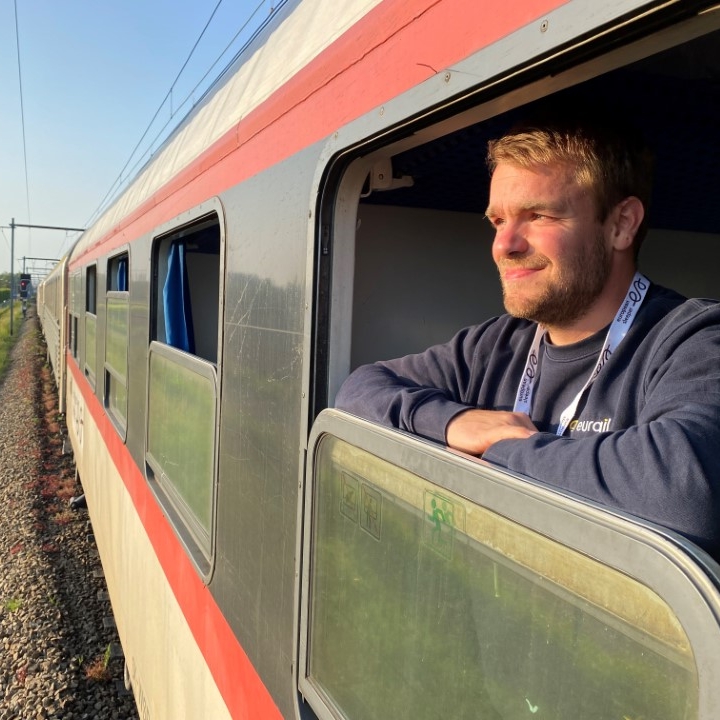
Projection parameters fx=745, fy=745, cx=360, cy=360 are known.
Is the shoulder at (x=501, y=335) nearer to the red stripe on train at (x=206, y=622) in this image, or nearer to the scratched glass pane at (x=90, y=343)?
the red stripe on train at (x=206, y=622)

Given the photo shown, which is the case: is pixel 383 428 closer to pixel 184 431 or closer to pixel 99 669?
pixel 184 431

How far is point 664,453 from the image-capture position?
899mm

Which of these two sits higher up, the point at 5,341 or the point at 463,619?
the point at 463,619

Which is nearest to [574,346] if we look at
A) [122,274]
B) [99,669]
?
[122,274]

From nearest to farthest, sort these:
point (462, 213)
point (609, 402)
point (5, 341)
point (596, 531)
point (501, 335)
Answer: point (596, 531) → point (609, 402) → point (501, 335) → point (462, 213) → point (5, 341)

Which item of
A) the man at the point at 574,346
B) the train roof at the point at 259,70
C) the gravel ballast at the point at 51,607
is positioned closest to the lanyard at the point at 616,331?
the man at the point at 574,346

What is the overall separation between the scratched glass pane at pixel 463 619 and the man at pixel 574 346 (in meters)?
0.12

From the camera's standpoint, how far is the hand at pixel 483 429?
1.18 m

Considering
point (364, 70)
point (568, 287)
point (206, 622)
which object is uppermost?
point (364, 70)

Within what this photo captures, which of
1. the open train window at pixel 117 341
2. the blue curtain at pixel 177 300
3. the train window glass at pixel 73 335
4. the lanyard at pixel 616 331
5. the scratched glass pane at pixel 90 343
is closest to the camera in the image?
the lanyard at pixel 616 331

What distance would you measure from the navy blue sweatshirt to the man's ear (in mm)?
100

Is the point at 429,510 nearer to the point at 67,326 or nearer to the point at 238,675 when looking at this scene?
the point at 238,675

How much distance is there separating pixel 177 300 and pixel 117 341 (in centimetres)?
170

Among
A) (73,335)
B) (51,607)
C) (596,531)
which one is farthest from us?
(73,335)
